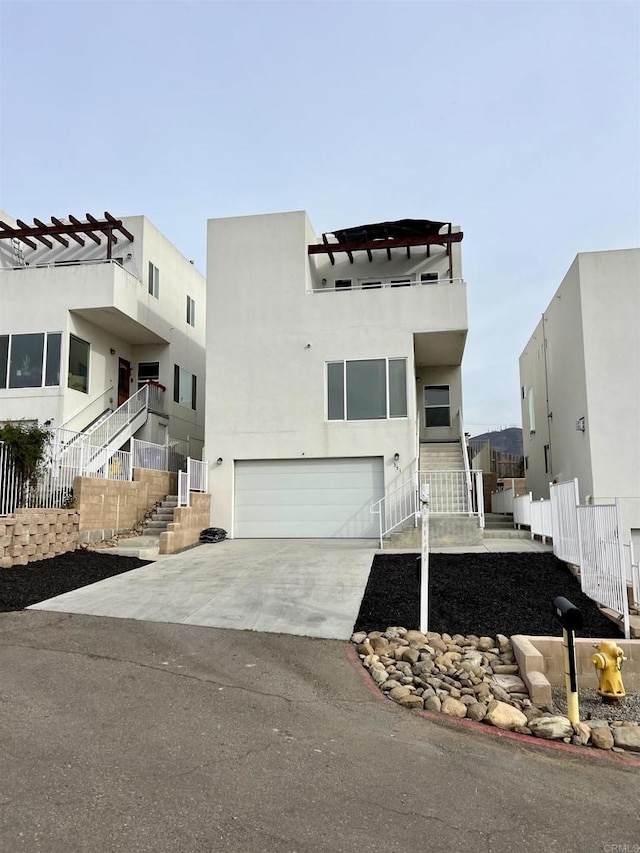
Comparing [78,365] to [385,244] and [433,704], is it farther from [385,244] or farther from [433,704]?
[433,704]

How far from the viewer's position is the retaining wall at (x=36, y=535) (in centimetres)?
1038

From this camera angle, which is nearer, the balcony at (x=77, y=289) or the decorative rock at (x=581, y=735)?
the decorative rock at (x=581, y=735)

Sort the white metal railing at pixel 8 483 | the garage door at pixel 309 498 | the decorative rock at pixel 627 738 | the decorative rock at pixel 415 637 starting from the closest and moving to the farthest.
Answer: the decorative rock at pixel 627 738
the decorative rock at pixel 415 637
the white metal railing at pixel 8 483
the garage door at pixel 309 498

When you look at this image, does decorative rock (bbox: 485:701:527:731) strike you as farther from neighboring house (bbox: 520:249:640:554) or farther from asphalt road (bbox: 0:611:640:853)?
neighboring house (bbox: 520:249:640:554)

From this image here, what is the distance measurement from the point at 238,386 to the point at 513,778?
13958mm

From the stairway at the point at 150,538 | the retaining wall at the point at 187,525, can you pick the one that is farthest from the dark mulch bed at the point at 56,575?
the retaining wall at the point at 187,525

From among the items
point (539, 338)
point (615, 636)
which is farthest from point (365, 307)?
point (615, 636)

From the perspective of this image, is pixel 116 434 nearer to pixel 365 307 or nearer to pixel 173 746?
Result: pixel 365 307

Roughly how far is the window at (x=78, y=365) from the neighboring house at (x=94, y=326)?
30 mm

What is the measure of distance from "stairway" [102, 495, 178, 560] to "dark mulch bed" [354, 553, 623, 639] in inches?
191

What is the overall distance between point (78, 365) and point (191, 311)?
7.07m

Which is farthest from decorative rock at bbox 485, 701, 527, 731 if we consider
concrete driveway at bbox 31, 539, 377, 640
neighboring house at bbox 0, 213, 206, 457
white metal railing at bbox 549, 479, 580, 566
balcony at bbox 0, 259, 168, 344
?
balcony at bbox 0, 259, 168, 344

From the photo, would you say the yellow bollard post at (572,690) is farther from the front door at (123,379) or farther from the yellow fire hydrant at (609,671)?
the front door at (123,379)

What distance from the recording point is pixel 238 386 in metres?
17.1
